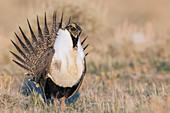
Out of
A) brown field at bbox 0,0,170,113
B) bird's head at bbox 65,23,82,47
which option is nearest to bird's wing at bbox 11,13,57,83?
bird's head at bbox 65,23,82,47

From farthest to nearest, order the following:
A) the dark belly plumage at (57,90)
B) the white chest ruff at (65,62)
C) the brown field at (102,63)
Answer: the brown field at (102,63), the dark belly plumage at (57,90), the white chest ruff at (65,62)

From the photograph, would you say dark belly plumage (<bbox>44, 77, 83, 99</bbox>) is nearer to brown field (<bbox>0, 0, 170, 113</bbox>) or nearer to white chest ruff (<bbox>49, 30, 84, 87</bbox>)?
white chest ruff (<bbox>49, 30, 84, 87</bbox>)

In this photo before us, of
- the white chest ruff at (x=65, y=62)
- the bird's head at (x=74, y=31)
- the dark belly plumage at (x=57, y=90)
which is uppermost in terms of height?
the bird's head at (x=74, y=31)

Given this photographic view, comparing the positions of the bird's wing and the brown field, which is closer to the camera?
the bird's wing

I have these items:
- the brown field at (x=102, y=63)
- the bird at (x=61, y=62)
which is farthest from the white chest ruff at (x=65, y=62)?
the brown field at (x=102, y=63)

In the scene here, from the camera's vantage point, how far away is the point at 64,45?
10.4 feet

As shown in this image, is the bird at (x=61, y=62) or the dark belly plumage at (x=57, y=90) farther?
the dark belly plumage at (x=57, y=90)

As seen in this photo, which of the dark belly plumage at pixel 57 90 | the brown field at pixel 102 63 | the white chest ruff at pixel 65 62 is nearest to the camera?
the white chest ruff at pixel 65 62

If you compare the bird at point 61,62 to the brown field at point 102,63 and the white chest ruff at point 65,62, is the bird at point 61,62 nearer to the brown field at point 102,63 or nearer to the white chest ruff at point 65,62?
the white chest ruff at point 65,62

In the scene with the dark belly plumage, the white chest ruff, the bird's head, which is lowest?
the dark belly plumage

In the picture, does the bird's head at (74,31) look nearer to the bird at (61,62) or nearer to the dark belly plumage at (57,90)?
the bird at (61,62)

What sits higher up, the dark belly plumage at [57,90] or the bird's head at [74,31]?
the bird's head at [74,31]

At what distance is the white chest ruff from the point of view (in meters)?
3.16

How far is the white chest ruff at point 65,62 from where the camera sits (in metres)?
3.16
